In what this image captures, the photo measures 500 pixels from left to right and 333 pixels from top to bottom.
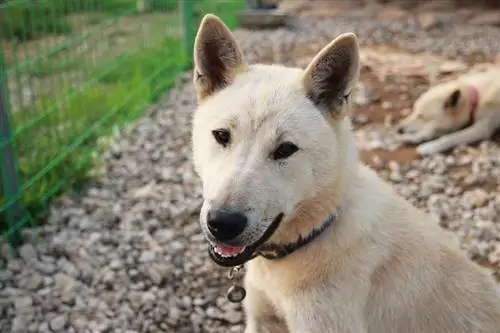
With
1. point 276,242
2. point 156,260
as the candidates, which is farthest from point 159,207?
point 276,242

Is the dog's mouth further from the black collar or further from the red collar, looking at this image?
the red collar

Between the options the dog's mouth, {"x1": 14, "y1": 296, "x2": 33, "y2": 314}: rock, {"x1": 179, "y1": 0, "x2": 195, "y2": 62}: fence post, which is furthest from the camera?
{"x1": 179, "y1": 0, "x2": 195, "y2": 62}: fence post

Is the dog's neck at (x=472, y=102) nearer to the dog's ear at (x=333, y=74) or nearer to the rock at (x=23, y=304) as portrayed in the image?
the dog's ear at (x=333, y=74)

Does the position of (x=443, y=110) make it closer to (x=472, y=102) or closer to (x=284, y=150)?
(x=472, y=102)

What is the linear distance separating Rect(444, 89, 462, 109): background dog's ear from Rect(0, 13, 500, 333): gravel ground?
0.55 metres

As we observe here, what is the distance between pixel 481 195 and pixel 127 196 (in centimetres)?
220

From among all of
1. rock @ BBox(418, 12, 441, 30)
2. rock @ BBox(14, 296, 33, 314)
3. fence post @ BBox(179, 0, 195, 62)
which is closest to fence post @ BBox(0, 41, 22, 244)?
rock @ BBox(14, 296, 33, 314)

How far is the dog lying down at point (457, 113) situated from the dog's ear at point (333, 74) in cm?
300

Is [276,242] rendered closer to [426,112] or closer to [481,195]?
[481,195]

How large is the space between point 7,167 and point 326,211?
6.51 feet

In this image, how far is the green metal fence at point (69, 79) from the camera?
3.72m

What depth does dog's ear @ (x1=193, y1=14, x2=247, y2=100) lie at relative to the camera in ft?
7.85

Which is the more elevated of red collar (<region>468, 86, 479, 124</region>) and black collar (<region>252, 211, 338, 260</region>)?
black collar (<region>252, 211, 338, 260</region>)

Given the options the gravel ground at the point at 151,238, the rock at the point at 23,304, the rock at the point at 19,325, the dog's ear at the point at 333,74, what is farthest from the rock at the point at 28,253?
the dog's ear at the point at 333,74
